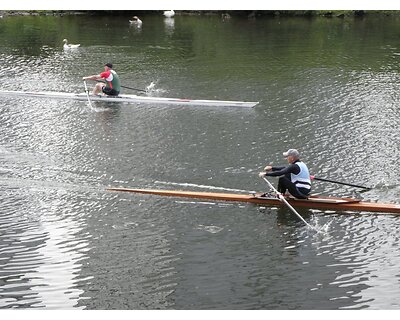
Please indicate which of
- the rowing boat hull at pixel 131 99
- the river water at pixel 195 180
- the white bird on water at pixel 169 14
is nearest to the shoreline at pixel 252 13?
the white bird on water at pixel 169 14

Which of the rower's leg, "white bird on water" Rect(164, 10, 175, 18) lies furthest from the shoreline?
Answer: the rower's leg

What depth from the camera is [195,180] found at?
21.9m

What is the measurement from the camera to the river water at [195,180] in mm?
15641

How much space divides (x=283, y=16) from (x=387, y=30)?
40.1ft

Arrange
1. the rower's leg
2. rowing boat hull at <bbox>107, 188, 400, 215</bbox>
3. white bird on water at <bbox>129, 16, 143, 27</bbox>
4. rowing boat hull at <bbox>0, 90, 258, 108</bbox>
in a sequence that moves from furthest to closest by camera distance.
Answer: white bird on water at <bbox>129, 16, 143, 27</bbox> < the rower's leg < rowing boat hull at <bbox>0, 90, 258, 108</bbox> < rowing boat hull at <bbox>107, 188, 400, 215</bbox>

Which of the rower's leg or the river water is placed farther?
the rower's leg

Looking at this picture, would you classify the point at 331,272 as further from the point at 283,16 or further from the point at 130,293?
the point at 283,16

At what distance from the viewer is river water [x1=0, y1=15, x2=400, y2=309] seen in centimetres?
1564

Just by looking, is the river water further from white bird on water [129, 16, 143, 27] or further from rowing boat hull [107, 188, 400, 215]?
white bird on water [129, 16, 143, 27]

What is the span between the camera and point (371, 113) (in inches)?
1167

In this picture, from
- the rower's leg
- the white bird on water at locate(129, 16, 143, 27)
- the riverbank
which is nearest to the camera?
the rower's leg

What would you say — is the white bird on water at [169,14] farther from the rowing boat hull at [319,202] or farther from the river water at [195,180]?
the rowing boat hull at [319,202]

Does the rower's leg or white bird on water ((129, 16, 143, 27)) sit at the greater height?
white bird on water ((129, 16, 143, 27))

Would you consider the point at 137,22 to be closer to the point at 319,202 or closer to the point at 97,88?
the point at 97,88
